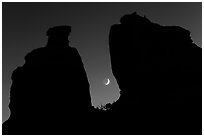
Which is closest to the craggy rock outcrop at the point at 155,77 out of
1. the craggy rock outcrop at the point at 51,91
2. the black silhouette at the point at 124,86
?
the black silhouette at the point at 124,86

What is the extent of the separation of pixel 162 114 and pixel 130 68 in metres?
7.83

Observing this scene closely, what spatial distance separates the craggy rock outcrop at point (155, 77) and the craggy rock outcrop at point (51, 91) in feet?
23.3

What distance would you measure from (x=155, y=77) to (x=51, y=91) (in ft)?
58.1

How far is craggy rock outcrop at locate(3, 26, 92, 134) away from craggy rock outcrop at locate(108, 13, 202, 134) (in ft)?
23.3

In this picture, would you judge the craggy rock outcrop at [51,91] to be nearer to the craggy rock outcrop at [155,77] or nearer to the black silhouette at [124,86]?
the black silhouette at [124,86]

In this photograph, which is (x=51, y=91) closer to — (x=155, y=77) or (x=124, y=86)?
(x=124, y=86)

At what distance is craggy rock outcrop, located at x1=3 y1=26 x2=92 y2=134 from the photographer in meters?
41.3

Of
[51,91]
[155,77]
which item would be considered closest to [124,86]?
[155,77]

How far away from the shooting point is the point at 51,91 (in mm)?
43000

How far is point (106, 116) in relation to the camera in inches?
1521

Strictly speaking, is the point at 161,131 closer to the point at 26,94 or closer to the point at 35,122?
the point at 35,122

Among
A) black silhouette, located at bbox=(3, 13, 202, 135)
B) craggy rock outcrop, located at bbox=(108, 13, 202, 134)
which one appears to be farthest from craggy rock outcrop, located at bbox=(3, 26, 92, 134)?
craggy rock outcrop, located at bbox=(108, 13, 202, 134)

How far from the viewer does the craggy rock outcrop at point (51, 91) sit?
4128 cm

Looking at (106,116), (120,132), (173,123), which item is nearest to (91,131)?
(106,116)
